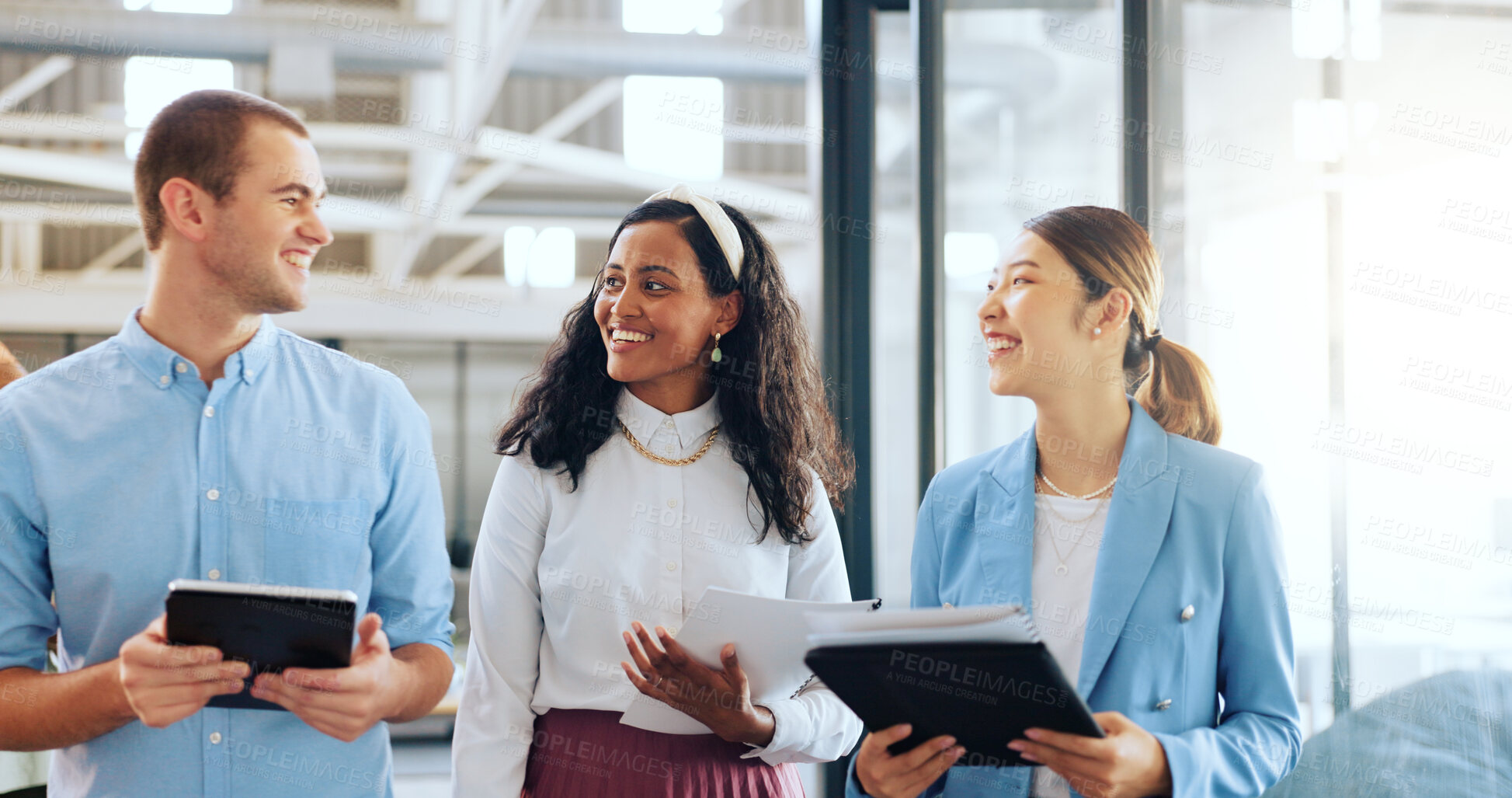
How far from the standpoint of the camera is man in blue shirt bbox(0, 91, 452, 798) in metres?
1.68

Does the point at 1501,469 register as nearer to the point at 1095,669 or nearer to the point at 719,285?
the point at 1095,669

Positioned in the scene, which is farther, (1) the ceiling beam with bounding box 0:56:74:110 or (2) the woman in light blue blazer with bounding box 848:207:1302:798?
(1) the ceiling beam with bounding box 0:56:74:110

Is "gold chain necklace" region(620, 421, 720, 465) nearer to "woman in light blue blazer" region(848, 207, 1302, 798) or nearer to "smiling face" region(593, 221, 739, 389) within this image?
"smiling face" region(593, 221, 739, 389)

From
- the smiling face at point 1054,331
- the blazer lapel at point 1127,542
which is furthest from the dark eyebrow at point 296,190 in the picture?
the blazer lapel at point 1127,542

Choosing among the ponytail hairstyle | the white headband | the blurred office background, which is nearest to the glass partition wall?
the blurred office background

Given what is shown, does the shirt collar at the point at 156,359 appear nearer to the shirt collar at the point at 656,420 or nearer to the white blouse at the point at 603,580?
the white blouse at the point at 603,580

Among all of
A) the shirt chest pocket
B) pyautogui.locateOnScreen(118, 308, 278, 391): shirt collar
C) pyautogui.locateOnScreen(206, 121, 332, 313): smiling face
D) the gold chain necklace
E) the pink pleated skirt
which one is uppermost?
pyautogui.locateOnScreen(206, 121, 332, 313): smiling face

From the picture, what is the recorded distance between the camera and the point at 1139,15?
2352 mm

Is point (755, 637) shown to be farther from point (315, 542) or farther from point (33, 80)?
point (33, 80)

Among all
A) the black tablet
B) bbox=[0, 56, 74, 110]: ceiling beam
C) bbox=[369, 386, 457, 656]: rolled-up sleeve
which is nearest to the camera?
the black tablet

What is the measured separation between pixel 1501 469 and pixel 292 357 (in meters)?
1.95

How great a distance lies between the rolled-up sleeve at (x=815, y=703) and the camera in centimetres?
179

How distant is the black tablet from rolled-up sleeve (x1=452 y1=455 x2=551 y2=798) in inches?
12.7

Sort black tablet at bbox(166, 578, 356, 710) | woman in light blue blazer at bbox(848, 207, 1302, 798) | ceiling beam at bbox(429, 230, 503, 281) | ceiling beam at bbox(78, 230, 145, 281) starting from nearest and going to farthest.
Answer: black tablet at bbox(166, 578, 356, 710)
woman in light blue blazer at bbox(848, 207, 1302, 798)
ceiling beam at bbox(78, 230, 145, 281)
ceiling beam at bbox(429, 230, 503, 281)
